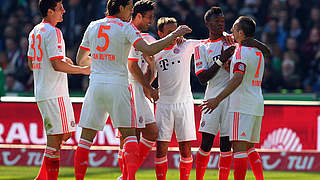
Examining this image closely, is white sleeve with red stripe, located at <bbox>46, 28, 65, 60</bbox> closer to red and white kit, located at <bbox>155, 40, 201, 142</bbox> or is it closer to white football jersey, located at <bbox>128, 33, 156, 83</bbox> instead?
white football jersey, located at <bbox>128, 33, 156, 83</bbox>

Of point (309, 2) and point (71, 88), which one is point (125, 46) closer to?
point (71, 88)

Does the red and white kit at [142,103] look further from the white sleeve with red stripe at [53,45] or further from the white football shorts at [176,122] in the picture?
the white sleeve with red stripe at [53,45]

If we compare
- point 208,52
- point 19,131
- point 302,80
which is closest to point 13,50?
point 19,131

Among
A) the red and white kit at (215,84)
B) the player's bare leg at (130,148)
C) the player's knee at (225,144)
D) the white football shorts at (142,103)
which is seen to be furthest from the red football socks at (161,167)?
the player's bare leg at (130,148)

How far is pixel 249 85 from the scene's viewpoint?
23.7ft

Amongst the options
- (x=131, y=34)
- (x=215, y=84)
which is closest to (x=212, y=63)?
(x=215, y=84)

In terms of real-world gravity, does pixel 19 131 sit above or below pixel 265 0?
below

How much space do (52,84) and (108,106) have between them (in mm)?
801

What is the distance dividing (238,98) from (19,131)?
4.66 metres

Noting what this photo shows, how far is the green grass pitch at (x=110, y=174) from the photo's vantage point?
942cm

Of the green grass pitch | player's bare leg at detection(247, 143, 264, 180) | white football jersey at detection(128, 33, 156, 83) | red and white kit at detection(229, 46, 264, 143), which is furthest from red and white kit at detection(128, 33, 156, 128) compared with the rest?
the green grass pitch

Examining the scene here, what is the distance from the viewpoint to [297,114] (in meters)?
10.5

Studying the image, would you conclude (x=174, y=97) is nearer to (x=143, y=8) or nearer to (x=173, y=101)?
(x=173, y=101)

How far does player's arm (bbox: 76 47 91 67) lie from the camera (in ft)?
23.8
